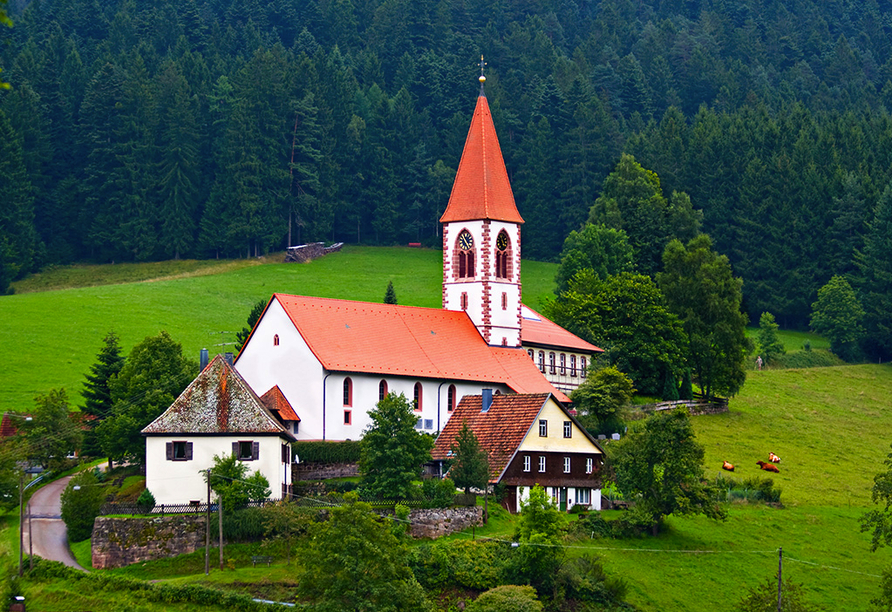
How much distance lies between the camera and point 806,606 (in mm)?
59719

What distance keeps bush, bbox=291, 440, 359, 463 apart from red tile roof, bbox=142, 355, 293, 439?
3579 mm

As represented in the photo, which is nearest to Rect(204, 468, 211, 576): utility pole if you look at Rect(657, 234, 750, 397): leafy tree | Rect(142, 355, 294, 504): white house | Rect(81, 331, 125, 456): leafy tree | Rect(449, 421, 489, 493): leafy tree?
Rect(142, 355, 294, 504): white house

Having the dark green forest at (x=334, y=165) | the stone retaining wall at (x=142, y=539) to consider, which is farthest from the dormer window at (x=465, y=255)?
the dark green forest at (x=334, y=165)

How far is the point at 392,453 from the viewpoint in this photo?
63844mm

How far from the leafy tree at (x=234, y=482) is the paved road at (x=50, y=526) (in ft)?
22.2

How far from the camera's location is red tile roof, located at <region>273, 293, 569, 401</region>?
75562mm

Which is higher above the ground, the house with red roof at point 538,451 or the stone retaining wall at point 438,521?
the house with red roof at point 538,451

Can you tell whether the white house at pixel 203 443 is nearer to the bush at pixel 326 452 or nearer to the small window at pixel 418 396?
the bush at pixel 326 452

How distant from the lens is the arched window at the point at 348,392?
7450cm

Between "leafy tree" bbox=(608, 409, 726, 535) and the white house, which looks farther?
"leafy tree" bbox=(608, 409, 726, 535)

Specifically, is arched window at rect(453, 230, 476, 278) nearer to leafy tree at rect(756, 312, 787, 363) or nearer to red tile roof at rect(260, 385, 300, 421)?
red tile roof at rect(260, 385, 300, 421)

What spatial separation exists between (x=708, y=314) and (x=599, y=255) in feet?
47.2

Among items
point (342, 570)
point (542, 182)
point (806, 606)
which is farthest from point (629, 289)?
point (542, 182)

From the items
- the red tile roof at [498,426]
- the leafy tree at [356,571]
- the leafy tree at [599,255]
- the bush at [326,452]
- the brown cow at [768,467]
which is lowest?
the leafy tree at [356,571]
